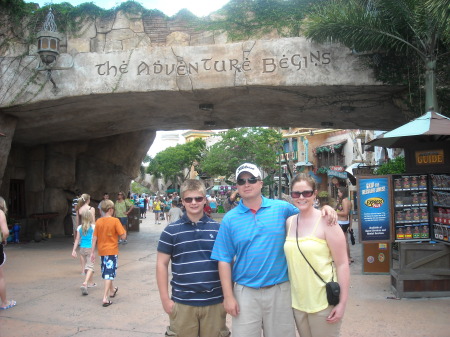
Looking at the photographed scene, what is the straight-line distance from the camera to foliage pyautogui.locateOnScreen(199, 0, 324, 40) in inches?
340

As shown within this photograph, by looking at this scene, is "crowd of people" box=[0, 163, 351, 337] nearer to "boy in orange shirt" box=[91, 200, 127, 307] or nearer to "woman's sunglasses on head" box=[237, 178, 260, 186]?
"woman's sunglasses on head" box=[237, 178, 260, 186]

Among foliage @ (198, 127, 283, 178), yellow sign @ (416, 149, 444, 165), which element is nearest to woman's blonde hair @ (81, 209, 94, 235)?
yellow sign @ (416, 149, 444, 165)

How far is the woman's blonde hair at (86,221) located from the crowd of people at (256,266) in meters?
4.44

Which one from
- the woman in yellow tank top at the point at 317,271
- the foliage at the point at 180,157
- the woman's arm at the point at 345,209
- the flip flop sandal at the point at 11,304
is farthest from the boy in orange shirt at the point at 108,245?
the foliage at the point at 180,157

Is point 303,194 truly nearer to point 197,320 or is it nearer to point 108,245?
point 197,320

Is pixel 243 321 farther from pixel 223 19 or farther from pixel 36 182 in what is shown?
pixel 36 182

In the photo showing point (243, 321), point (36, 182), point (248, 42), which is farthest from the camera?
point (36, 182)

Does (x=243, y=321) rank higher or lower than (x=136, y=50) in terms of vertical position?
lower

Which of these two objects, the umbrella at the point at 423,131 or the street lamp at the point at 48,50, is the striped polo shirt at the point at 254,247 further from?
the street lamp at the point at 48,50

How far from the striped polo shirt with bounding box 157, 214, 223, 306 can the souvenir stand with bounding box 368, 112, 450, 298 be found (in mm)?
3783

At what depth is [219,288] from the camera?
3.14 metres

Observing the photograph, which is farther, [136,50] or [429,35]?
[136,50]

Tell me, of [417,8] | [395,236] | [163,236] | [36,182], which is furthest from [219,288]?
[36,182]

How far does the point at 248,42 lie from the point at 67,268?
5969mm
